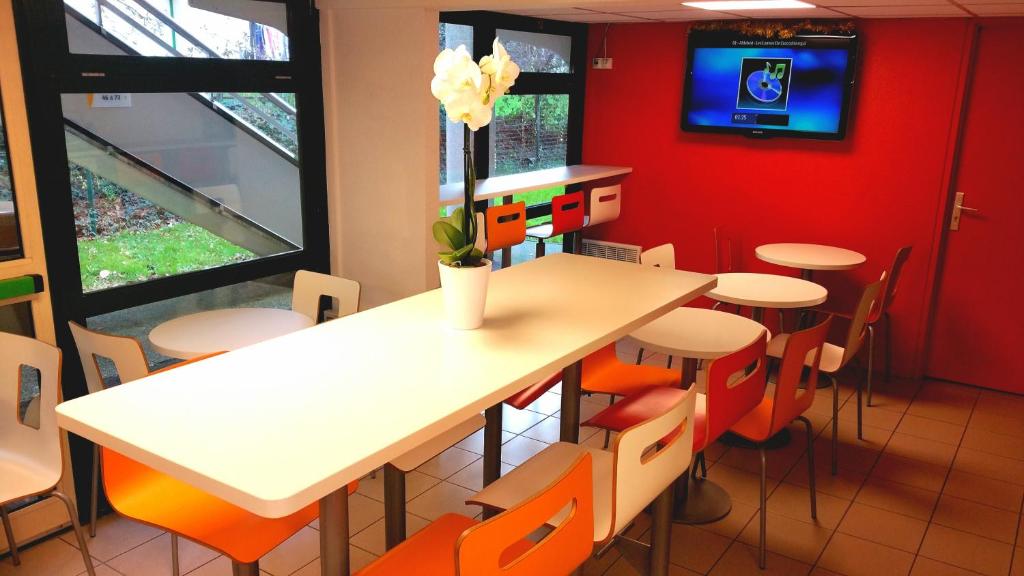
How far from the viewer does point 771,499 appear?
3.53m

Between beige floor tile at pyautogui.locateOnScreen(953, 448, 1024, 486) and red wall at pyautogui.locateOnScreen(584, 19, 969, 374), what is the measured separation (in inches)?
43.2

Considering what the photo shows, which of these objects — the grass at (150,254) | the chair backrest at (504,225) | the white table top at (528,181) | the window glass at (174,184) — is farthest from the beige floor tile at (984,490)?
the grass at (150,254)

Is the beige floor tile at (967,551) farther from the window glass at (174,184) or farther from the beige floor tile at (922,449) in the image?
the window glass at (174,184)

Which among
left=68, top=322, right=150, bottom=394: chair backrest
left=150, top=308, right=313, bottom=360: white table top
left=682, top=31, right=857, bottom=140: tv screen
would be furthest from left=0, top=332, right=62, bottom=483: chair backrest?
left=682, top=31, right=857, bottom=140: tv screen

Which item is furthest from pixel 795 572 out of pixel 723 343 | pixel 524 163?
pixel 524 163

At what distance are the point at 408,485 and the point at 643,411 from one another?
1.24 m

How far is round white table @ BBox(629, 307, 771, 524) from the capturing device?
3016mm

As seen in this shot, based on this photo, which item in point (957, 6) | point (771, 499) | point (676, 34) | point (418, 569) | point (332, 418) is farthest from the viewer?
point (676, 34)

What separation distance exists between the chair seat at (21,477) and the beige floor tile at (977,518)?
3393 mm

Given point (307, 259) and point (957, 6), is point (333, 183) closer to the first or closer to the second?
point (307, 259)

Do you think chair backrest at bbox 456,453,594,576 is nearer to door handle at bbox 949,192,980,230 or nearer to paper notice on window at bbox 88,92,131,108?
paper notice on window at bbox 88,92,131,108

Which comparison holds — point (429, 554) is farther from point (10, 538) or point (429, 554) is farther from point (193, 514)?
point (10, 538)

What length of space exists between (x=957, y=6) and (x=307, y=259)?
11.7ft

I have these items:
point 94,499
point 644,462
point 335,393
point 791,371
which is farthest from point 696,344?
point 94,499
